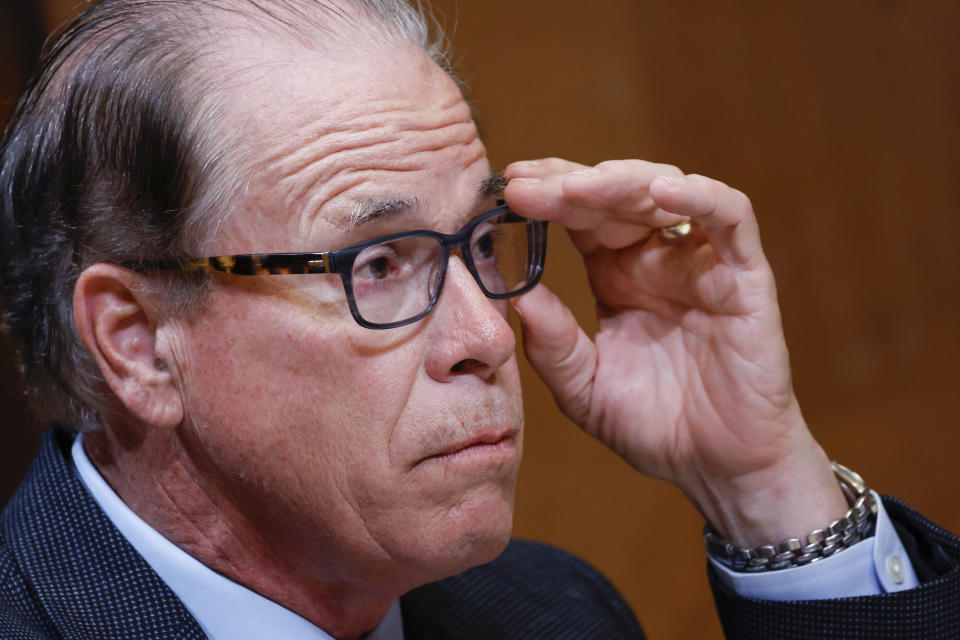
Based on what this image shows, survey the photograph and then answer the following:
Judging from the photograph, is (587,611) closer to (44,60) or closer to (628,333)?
(628,333)

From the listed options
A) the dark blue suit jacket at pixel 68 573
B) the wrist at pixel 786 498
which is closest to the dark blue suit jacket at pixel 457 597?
the dark blue suit jacket at pixel 68 573

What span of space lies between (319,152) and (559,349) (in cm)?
56

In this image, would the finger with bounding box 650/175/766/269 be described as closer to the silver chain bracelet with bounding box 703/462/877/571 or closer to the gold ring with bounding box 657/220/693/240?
the gold ring with bounding box 657/220/693/240

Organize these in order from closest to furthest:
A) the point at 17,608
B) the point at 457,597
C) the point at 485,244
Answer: the point at 17,608, the point at 485,244, the point at 457,597

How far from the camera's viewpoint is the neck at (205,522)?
4.75ft

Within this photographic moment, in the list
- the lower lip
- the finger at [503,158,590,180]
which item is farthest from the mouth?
the finger at [503,158,590,180]

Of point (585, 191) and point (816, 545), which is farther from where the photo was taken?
point (816, 545)

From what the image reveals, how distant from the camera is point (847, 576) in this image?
158 centimetres

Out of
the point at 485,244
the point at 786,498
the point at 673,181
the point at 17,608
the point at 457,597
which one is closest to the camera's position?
the point at 17,608

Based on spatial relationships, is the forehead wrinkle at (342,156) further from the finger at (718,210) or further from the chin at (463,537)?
the chin at (463,537)

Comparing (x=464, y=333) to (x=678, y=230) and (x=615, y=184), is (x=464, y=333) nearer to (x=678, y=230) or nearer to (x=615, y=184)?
(x=615, y=184)

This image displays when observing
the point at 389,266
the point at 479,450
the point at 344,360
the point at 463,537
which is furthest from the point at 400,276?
the point at 463,537

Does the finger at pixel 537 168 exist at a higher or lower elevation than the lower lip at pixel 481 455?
higher

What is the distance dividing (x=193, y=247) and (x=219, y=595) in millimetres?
483
